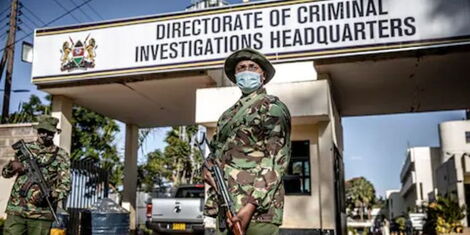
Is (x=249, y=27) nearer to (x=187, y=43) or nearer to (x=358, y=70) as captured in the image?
(x=187, y=43)

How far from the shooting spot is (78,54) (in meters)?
8.84

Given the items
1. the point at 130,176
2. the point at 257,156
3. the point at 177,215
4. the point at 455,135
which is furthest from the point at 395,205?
the point at 257,156

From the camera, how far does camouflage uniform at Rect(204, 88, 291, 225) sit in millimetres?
2539

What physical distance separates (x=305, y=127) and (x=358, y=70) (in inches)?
51.0

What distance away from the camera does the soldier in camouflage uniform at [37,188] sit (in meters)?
4.83

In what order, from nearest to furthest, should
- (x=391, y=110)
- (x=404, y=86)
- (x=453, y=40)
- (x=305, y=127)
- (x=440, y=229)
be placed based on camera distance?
1. (x=453, y=40)
2. (x=305, y=127)
3. (x=404, y=86)
4. (x=391, y=110)
5. (x=440, y=229)

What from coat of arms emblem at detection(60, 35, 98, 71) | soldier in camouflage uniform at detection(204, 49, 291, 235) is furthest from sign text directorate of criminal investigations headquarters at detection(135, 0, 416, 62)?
soldier in camouflage uniform at detection(204, 49, 291, 235)

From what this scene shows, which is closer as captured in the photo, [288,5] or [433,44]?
[433,44]

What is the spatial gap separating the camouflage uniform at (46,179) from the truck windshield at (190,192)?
6.58 metres

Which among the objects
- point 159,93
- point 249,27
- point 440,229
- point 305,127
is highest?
point 249,27

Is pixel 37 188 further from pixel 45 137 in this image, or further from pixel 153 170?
pixel 153 170

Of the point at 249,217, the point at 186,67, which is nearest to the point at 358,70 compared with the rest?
the point at 186,67

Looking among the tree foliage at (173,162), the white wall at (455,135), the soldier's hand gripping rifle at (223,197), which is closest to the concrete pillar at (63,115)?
the soldier's hand gripping rifle at (223,197)

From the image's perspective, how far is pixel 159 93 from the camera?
32.3ft
